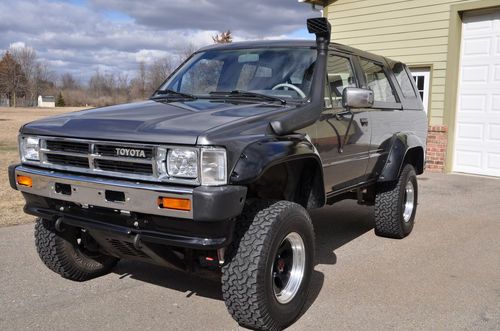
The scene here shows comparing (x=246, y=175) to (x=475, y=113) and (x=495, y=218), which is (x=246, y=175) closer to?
(x=495, y=218)

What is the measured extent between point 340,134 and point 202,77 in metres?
1.33

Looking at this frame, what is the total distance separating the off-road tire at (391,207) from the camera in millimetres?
5727

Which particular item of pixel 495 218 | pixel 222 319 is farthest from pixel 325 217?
pixel 222 319

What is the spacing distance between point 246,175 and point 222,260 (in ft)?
2.03

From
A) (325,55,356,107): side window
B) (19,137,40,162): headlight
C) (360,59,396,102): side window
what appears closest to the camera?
(19,137,40,162): headlight

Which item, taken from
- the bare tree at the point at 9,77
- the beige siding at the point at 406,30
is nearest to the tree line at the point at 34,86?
the bare tree at the point at 9,77

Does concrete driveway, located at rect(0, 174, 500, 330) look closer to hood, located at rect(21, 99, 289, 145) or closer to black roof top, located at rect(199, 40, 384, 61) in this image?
hood, located at rect(21, 99, 289, 145)

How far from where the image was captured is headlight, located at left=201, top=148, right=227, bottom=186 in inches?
119

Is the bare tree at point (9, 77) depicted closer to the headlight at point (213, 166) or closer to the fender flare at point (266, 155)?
the fender flare at point (266, 155)

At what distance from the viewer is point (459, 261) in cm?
520

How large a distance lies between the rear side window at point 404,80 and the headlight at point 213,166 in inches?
150

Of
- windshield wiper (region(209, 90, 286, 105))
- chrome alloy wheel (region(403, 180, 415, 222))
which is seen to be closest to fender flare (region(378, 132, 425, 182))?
chrome alloy wheel (region(403, 180, 415, 222))

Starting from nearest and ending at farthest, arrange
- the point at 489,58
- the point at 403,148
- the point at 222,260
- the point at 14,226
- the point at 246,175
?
the point at 246,175 < the point at 222,260 < the point at 403,148 < the point at 14,226 < the point at 489,58

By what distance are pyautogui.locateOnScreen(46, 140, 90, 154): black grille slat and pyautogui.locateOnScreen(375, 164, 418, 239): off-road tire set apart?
3500 millimetres
